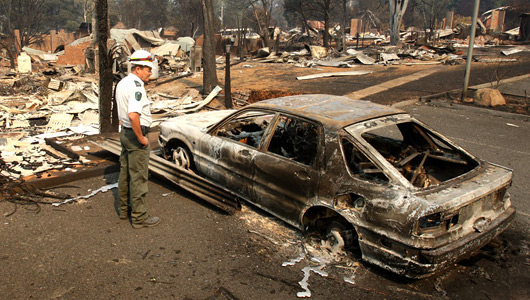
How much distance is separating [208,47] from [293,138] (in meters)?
9.52

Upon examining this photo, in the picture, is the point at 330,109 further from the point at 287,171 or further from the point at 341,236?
the point at 341,236

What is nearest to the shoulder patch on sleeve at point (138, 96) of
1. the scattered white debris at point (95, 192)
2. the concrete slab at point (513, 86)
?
the scattered white debris at point (95, 192)

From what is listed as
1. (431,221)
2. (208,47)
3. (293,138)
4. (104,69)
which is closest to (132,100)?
(293,138)

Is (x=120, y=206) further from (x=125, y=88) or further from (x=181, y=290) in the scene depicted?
(x=181, y=290)

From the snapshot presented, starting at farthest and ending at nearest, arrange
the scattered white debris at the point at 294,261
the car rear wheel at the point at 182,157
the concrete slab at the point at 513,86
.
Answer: the concrete slab at the point at 513,86, the car rear wheel at the point at 182,157, the scattered white debris at the point at 294,261

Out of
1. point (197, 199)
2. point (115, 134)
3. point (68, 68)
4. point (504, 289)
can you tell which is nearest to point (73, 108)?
point (115, 134)

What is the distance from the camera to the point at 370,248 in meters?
3.84

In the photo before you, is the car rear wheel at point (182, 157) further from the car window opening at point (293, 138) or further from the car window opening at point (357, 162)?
the car window opening at point (357, 162)

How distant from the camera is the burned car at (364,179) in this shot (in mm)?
3662

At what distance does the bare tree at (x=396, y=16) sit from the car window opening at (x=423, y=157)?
28257mm

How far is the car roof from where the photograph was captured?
4480 mm

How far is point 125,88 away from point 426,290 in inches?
135

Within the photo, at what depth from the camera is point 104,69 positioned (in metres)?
7.75

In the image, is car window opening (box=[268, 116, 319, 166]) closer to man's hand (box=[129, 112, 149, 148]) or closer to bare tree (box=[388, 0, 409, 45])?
man's hand (box=[129, 112, 149, 148])
